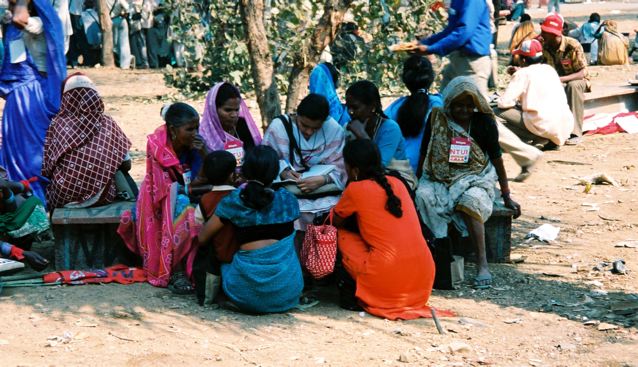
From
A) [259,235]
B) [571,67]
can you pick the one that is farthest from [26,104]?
[571,67]

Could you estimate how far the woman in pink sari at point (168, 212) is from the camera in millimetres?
5855

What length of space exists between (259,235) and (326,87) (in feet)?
9.02

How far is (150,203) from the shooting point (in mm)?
6000

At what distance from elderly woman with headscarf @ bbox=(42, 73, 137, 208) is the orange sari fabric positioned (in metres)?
1.80

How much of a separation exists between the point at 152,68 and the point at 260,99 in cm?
1122

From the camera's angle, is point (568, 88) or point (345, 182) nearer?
point (345, 182)

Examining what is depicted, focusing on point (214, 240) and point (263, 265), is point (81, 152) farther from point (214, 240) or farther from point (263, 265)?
point (263, 265)

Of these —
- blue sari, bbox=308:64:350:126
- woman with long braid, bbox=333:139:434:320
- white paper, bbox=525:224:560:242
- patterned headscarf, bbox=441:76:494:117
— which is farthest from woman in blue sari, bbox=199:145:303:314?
white paper, bbox=525:224:560:242

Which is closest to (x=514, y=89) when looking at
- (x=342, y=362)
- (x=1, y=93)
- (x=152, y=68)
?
(x=1, y=93)

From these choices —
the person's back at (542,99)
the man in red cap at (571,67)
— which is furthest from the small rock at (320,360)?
the man in red cap at (571,67)

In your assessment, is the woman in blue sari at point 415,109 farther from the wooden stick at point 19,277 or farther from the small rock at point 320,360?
the wooden stick at point 19,277

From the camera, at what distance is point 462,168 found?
6.38m

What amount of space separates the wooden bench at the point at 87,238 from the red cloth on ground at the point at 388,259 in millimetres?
1642

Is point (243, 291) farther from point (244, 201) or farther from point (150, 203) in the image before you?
point (150, 203)
